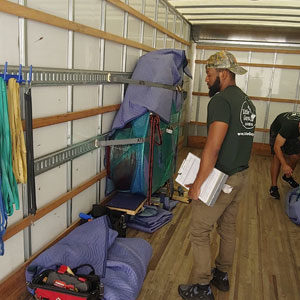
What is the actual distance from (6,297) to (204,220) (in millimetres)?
1479

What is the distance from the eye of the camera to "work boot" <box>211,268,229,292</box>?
2768mm

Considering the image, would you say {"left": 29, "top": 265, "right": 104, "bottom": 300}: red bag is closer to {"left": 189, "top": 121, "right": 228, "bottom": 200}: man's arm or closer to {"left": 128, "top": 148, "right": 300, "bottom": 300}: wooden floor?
{"left": 128, "top": 148, "right": 300, "bottom": 300}: wooden floor

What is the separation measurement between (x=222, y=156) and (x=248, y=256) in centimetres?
145

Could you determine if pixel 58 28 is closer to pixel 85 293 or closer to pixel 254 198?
pixel 85 293

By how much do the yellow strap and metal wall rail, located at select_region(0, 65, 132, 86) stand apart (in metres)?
0.14

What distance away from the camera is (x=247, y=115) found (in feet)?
7.94

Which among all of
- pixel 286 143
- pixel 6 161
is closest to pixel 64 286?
pixel 6 161

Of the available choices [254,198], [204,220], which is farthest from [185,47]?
[204,220]

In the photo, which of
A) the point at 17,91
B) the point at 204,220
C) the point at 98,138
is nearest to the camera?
the point at 17,91

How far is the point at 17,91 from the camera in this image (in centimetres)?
206

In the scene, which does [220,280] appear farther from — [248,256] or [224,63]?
[224,63]

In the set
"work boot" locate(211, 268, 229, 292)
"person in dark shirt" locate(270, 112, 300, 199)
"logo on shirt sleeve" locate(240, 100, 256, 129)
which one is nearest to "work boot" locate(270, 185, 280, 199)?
"person in dark shirt" locate(270, 112, 300, 199)

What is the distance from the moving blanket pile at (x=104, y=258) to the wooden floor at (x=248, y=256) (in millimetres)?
161

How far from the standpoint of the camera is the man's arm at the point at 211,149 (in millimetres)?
2266
